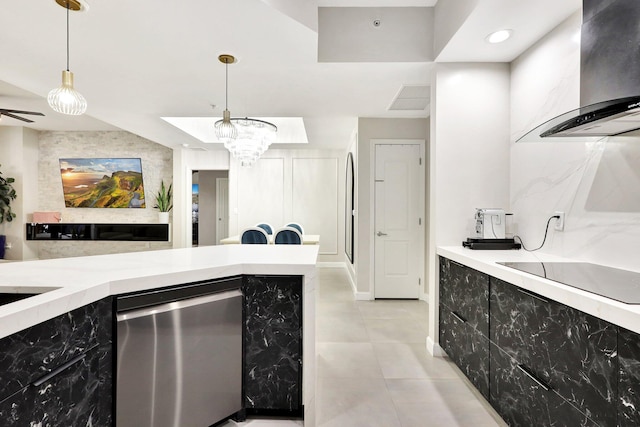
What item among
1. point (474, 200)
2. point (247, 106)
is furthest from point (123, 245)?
point (474, 200)

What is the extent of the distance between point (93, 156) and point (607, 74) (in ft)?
27.6

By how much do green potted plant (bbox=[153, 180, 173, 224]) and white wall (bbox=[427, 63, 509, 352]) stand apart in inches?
245

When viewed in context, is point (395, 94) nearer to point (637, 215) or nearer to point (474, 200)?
point (474, 200)

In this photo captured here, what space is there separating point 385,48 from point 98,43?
2.32 meters

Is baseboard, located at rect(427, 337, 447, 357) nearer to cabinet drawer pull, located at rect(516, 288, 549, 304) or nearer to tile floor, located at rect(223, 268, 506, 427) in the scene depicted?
tile floor, located at rect(223, 268, 506, 427)

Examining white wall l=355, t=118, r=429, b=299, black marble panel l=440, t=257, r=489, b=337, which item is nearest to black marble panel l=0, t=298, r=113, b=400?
black marble panel l=440, t=257, r=489, b=337

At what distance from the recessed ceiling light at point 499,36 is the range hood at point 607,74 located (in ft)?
2.22

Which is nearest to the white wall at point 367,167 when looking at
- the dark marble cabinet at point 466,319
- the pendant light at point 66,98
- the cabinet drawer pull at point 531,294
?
the dark marble cabinet at point 466,319

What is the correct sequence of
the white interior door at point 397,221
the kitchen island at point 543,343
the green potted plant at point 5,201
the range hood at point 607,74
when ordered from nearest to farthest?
the kitchen island at point 543,343 < the range hood at point 607,74 < the white interior door at point 397,221 < the green potted plant at point 5,201

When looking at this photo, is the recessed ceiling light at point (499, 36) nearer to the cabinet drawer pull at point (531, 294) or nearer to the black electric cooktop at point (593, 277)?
the black electric cooktop at point (593, 277)

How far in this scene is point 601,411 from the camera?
42.7 inches

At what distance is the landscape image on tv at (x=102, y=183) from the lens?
6.91 m

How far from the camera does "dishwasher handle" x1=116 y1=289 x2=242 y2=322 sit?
53.8 inches

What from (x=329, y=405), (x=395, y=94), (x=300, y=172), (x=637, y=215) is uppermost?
(x=395, y=94)
